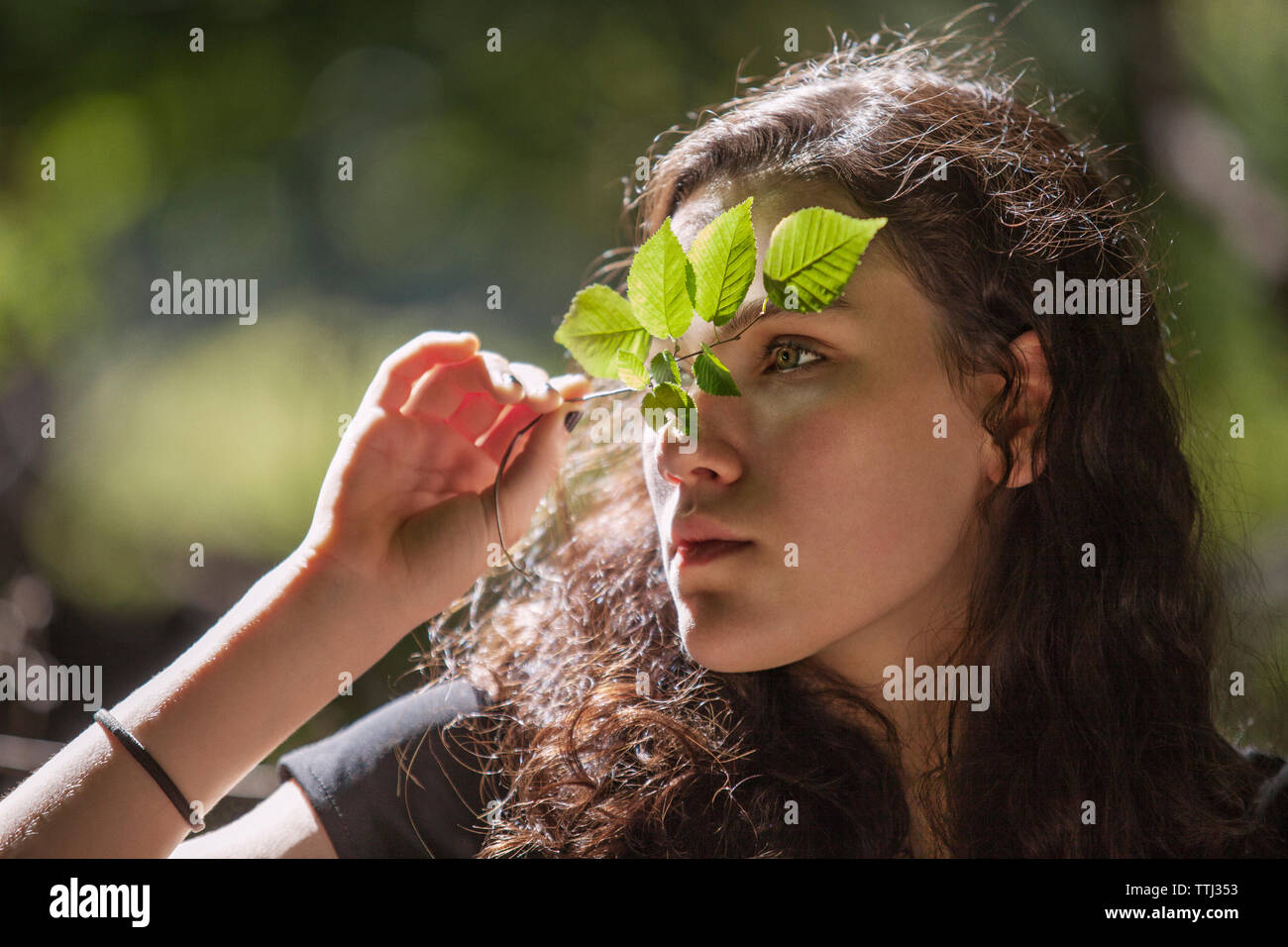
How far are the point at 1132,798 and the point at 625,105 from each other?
1165mm

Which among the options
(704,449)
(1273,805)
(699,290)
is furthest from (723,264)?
(1273,805)

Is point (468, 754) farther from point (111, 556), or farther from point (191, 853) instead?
point (111, 556)

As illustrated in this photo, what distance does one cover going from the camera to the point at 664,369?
71 cm

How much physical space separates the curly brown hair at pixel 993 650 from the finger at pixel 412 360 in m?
0.21

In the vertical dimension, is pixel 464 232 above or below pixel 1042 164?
above

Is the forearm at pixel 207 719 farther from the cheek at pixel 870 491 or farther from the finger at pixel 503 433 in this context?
the cheek at pixel 870 491

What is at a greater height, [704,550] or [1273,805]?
[704,550]

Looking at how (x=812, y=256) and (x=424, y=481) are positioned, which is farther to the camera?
(x=424, y=481)

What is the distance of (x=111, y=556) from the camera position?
4.66ft

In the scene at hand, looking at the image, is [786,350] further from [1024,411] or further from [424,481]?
[424,481]

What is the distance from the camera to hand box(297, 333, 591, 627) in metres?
0.78

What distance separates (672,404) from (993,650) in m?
0.34

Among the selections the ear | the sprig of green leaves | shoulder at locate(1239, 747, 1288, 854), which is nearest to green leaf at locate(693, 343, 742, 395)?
the sprig of green leaves
